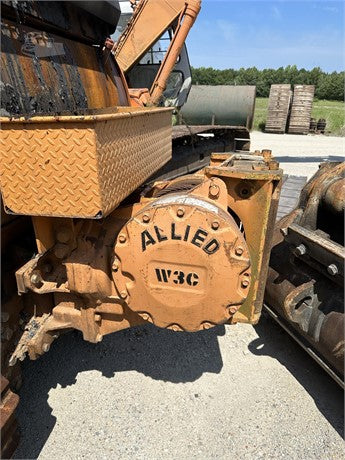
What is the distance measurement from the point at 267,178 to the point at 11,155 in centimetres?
116

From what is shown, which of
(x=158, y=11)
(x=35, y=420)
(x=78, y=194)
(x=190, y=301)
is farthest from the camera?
A: (x=158, y=11)

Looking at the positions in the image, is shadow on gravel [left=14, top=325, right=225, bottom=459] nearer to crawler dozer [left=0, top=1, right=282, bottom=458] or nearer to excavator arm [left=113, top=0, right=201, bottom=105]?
crawler dozer [left=0, top=1, right=282, bottom=458]


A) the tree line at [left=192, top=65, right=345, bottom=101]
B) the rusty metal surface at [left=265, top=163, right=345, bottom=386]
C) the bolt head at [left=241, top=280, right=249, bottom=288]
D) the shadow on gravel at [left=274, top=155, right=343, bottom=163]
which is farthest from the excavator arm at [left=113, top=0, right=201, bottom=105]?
the tree line at [left=192, top=65, right=345, bottom=101]

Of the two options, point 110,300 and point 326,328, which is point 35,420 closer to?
point 110,300

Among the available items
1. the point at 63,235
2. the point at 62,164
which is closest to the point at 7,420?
the point at 63,235

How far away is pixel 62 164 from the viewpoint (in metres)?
1.32

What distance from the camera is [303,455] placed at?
1943mm

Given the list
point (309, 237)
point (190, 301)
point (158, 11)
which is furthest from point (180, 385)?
point (158, 11)

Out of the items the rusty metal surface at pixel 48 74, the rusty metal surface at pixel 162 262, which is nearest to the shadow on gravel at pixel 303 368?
the rusty metal surface at pixel 162 262

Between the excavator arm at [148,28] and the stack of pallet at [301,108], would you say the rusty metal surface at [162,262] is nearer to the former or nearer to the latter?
the excavator arm at [148,28]

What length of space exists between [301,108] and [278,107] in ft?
3.72

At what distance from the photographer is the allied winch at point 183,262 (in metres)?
1.56

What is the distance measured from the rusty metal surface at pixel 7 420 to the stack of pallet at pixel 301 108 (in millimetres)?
18822

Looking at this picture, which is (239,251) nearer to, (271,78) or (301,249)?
(301,249)
